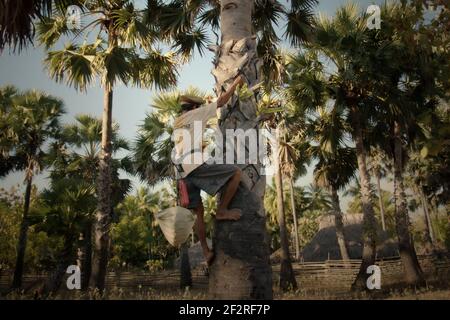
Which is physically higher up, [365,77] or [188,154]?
[365,77]

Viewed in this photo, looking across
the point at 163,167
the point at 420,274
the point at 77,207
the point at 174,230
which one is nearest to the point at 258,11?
the point at 174,230

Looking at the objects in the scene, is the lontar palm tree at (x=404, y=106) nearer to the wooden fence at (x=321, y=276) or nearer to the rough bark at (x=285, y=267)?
the wooden fence at (x=321, y=276)

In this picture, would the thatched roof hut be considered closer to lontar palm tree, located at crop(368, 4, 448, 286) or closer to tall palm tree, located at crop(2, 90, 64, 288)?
lontar palm tree, located at crop(368, 4, 448, 286)

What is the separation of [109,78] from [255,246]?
31.4 ft

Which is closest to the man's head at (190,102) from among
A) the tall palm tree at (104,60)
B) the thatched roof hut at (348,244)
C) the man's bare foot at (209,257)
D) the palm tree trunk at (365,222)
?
the man's bare foot at (209,257)

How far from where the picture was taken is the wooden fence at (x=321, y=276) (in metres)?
18.0

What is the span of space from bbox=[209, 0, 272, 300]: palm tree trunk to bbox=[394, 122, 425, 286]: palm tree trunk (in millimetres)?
12869

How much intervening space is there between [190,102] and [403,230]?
13619 millimetres

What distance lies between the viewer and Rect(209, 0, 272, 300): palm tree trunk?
339cm

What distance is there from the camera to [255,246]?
138 inches

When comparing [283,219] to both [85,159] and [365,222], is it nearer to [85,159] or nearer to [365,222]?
[365,222]

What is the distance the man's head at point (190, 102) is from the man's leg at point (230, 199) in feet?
2.99

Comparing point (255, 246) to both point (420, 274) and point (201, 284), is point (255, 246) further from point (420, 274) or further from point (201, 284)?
point (201, 284)

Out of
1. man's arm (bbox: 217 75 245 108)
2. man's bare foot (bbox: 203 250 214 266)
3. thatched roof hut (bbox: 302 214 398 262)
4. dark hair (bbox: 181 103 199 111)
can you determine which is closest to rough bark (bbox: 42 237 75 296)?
dark hair (bbox: 181 103 199 111)
